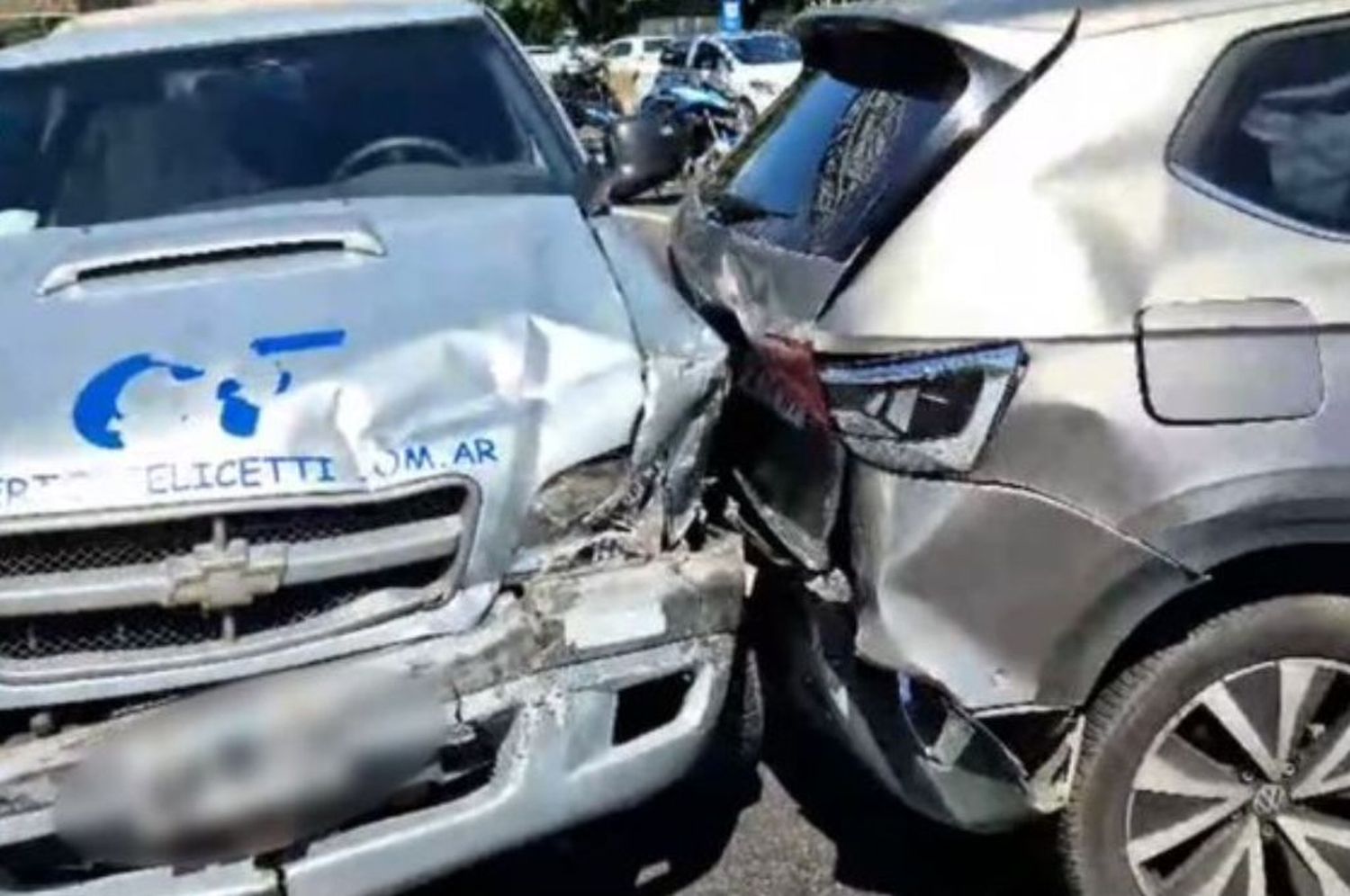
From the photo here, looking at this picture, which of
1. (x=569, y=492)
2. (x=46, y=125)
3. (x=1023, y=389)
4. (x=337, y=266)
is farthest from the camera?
(x=46, y=125)

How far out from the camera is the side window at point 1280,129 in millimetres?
3473

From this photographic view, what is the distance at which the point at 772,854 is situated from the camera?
4.48 metres

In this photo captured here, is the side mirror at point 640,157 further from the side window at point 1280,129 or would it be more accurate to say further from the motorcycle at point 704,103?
the motorcycle at point 704,103

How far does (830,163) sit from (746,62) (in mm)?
24027

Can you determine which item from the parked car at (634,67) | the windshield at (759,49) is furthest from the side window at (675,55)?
the windshield at (759,49)

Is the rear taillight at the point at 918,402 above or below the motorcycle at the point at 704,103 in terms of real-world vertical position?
above

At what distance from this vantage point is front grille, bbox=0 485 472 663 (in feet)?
11.2

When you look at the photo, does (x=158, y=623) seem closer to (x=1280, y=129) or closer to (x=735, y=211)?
(x=735, y=211)

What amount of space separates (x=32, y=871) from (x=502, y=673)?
0.89 meters

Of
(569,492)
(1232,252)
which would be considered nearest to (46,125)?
(569,492)

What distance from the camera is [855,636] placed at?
140 inches

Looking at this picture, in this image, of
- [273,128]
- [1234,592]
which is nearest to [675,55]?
[273,128]

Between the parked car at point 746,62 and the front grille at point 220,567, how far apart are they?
838 inches

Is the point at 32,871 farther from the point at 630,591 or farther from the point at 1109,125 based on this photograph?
the point at 1109,125
